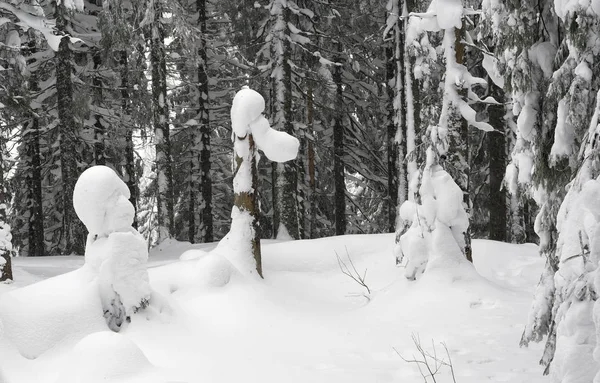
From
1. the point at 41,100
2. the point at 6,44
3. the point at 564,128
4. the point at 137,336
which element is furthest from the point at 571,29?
the point at 41,100

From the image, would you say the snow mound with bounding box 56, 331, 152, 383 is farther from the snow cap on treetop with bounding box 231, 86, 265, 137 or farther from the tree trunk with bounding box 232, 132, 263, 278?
the snow cap on treetop with bounding box 231, 86, 265, 137

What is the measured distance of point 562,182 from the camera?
4.39 m

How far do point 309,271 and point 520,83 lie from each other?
754cm

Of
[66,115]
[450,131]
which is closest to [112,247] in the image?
[450,131]

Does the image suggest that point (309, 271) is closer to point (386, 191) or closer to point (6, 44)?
point (6, 44)

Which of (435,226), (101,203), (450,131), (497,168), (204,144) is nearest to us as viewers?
(101,203)

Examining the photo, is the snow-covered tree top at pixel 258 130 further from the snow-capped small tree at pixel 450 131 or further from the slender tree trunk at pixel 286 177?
the slender tree trunk at pixel 286 177

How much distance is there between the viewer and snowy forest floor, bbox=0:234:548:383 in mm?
5766

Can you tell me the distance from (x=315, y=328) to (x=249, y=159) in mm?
3734

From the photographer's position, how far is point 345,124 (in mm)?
20906

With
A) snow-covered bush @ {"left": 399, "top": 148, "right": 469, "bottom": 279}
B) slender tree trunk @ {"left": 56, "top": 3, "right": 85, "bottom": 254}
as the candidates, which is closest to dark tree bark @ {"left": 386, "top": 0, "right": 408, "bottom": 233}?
snow-covered bush @ {"left": 399, "top": 148, "right": 469, "bottom": 279}

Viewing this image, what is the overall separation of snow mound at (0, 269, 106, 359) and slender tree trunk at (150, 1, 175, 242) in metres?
8.66

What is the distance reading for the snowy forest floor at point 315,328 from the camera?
577cm

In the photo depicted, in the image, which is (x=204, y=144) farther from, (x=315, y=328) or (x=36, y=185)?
(x=315, y=328)
